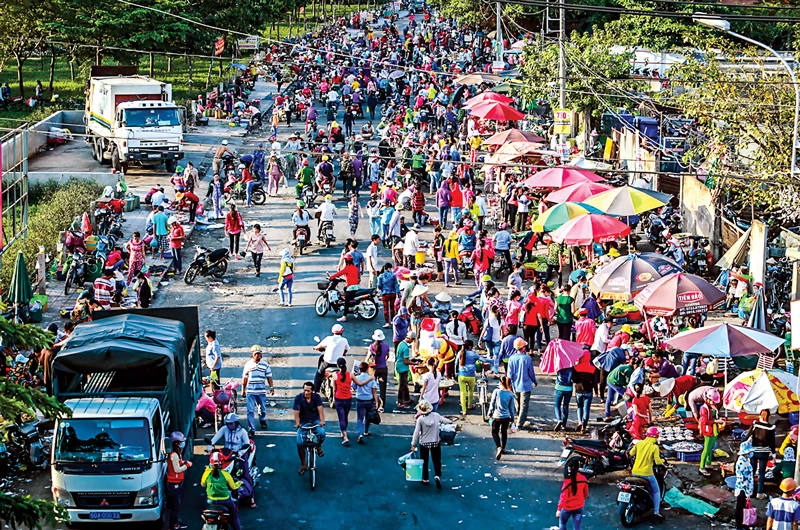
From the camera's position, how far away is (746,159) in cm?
3100

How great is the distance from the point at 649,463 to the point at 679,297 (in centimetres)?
583

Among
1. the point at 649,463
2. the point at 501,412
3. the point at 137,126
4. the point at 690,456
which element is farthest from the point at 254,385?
the point at 137,126

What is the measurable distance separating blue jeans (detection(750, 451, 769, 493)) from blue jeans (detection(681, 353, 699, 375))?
4.06 metres

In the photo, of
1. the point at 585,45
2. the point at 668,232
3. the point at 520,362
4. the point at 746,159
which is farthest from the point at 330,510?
the point at 585,45

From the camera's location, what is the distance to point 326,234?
31.0m

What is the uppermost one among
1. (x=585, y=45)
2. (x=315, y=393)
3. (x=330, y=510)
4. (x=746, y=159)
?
(x=585, y=45)

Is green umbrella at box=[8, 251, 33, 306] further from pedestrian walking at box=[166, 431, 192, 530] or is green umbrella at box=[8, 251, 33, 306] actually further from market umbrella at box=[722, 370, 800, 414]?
market umbrella at box=[722, 370, 800, 414]

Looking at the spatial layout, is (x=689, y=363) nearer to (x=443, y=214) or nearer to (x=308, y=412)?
(x=308, y=412)

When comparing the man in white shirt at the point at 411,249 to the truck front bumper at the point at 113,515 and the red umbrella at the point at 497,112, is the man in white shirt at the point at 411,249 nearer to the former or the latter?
the truck front bumper at the point at 113,515

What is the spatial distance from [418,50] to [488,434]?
57496 mm

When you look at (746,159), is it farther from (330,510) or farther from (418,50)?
(418,50)

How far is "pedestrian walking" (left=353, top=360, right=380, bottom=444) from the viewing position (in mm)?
18281

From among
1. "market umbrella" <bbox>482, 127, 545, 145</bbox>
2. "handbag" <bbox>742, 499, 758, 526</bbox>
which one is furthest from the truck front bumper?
"market umbrella" <bbox>482, 127, 545, 145</bbox>

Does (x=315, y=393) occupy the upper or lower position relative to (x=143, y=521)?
upper
